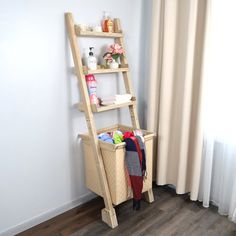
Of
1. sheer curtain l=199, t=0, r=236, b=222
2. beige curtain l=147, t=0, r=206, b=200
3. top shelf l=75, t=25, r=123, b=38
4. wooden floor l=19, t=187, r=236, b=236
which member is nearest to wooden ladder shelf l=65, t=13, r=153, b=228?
top shelf l=75, t=25, r=123, b=38

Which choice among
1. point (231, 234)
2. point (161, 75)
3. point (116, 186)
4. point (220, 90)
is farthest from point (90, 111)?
point (231, 234)

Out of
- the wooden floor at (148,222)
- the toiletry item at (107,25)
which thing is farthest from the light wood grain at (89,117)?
the toiletry item at (107,25)

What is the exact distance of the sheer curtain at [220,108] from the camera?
180 centimetres

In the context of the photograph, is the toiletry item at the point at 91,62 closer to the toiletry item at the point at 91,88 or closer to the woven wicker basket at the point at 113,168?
the toiletry item at the point at 91,88

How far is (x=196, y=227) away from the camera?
1.88 m

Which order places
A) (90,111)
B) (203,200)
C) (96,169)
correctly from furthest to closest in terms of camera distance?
(203,200) → (96,169) → (90,111)

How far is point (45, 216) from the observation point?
6.47 ft

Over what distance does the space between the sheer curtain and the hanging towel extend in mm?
573

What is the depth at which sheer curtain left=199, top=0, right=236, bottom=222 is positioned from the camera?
180 cm

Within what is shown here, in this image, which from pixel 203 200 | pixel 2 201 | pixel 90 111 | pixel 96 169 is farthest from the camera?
pixel 203 200

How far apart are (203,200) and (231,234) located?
14.2 inches

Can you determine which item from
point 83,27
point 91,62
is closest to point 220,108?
point 91,62

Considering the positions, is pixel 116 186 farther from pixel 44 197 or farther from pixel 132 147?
pixel 44 197

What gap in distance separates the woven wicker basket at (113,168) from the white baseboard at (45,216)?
0.60ft
